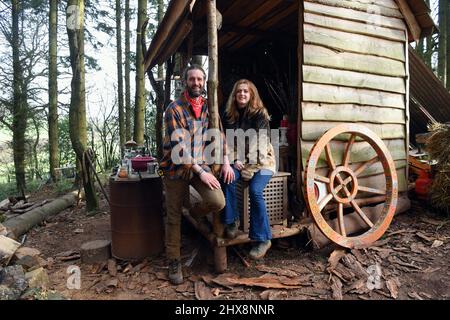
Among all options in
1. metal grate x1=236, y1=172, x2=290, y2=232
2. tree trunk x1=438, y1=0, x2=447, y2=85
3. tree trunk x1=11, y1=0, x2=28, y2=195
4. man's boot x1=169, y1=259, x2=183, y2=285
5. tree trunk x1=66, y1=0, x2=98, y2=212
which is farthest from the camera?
tree trunk x1=11, y1=0, x2=28, y2=195

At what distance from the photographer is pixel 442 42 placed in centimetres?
795

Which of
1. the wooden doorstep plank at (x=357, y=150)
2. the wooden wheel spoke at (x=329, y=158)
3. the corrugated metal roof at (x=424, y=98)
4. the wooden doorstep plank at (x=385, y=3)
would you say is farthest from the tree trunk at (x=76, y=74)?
the corrugated metal roof at (x=424, y=98)

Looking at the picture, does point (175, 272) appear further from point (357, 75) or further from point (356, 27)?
point (356, 27)

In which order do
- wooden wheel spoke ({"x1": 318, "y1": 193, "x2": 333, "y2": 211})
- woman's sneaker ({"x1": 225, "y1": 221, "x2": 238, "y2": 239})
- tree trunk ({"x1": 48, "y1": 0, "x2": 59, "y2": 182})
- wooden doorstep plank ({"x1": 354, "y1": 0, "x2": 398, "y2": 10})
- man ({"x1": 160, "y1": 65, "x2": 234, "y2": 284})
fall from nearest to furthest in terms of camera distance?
man ({"x1": 160, "y1": 65, "x2": 234, "y2": 284}) → woman's sneaker ({"x1": 225, "y1": 221, "x2": 238, "y2": 239}) → wooden wheel spoke ({"x1": 318, "y1": 193, "x2": 333, "y2": 211}) → wooden doorstep plank ({"x1": 354, "y1": 0, "x2": 398, "y2": 10}) → tree trunk ({"x1": 48, "y1": 0, "x2": 59, "y2": 182})

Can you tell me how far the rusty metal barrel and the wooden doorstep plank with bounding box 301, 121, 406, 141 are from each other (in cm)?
194

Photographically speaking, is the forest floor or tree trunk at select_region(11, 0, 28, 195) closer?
the forest floor

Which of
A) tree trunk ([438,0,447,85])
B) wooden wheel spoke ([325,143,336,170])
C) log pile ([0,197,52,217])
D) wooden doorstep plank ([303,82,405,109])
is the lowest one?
log pile ([0,197,52,217])

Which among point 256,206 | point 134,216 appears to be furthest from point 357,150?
point 134,216

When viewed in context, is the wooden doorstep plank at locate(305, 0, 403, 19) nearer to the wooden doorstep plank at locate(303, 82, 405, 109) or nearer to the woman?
the wooden doorstep plank at locate(303, 82, 405, 109)

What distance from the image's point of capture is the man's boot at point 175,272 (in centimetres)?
311

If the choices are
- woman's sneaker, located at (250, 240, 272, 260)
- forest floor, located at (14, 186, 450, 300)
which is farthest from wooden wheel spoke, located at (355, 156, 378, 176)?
woman's sneaker, located at (250, 240, 272, 260)

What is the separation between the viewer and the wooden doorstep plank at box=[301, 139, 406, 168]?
12.2ft

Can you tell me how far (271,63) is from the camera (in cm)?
649

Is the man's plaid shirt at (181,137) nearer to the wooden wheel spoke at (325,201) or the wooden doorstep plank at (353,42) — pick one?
the wooden wheel spoke at (325,201)
